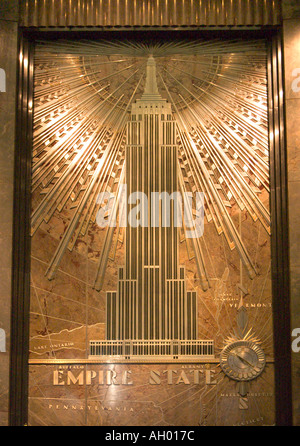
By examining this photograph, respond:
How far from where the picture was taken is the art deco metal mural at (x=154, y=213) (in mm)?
3686

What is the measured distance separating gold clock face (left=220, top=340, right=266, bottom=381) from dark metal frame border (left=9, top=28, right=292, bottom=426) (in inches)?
4.9

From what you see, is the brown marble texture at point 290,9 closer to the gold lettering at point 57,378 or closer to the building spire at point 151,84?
the building spire at point 151,84

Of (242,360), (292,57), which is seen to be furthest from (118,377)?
(292,57)

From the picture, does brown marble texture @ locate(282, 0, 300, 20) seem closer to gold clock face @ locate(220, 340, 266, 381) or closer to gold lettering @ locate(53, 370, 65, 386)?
gold clock face @ locate(220, 340, 266, 381)

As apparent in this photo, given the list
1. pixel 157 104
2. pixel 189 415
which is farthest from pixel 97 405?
pixel 157 104

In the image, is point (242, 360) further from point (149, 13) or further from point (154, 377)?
point (149, 13)

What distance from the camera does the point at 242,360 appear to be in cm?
367

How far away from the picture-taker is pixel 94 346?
145 inches

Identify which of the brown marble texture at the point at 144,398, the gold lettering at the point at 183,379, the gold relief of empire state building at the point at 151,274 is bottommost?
the brown marble texture at the point at 144,398

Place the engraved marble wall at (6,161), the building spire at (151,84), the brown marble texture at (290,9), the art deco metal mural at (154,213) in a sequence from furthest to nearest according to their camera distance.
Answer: the building spire at (151,84), the brown marble texture at (290,9), the art deco metal mural at (154,213), the engraved marble wall at (6,161)

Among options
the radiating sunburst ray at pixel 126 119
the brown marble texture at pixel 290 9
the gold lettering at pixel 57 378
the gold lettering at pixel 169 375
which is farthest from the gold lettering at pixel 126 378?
the brown marble texture at pixel 290 9

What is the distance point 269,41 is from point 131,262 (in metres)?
1.87

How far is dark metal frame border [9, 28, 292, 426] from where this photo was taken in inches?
142

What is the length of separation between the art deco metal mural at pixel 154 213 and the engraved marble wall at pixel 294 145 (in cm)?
19
